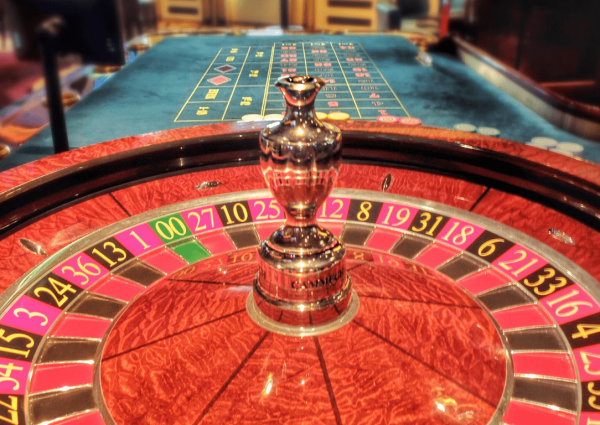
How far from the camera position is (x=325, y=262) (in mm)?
1128

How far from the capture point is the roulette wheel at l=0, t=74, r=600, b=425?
95 cm

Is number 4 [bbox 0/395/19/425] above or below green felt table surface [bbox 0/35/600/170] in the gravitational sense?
below

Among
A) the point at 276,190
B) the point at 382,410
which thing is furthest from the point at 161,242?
the point at 382,410

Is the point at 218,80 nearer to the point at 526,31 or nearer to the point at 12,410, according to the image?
the point at 12,410

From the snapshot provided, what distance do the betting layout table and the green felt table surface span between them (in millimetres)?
879

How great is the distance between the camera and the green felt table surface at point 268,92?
2676 millimetres

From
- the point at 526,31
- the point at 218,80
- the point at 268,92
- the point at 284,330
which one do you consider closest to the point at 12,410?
the point at 284,330

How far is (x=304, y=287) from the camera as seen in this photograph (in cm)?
113

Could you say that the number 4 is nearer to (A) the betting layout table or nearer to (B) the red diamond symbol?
(A) the betting layout table

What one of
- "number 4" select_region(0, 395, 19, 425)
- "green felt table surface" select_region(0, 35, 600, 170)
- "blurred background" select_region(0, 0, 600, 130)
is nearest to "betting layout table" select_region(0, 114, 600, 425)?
"number 4" select_region(0, 395, 19, 425)

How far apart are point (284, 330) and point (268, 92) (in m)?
2.31

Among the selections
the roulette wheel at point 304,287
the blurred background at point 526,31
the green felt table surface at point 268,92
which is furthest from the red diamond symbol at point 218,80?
the roulette wheel at point 304,287

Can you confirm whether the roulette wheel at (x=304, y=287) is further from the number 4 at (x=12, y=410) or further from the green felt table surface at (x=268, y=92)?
the green felt table surface at (x=268, y=92)

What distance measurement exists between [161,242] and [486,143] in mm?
1059
